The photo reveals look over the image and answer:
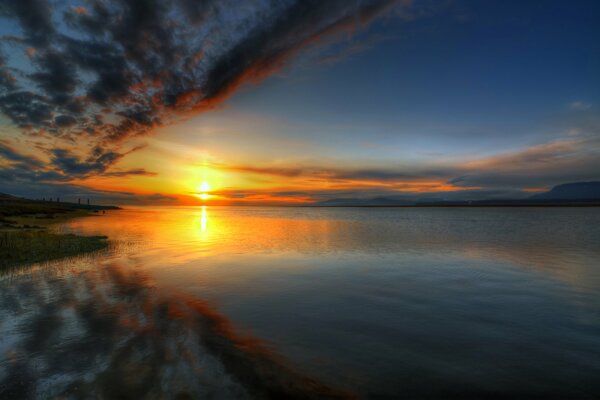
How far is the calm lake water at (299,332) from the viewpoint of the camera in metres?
8.02

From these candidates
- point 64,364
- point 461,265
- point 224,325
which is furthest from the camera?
point 461,265

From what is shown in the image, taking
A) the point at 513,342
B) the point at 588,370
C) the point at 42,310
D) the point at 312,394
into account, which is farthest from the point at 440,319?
the point at 42,310

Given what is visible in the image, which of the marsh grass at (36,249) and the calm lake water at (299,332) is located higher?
the marsh grass at (36,249)

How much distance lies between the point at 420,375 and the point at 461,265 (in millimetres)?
18633

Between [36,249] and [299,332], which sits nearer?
[299,332]

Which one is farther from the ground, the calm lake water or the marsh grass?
the marsh grass

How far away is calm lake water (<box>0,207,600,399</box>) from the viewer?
8016 millimetres

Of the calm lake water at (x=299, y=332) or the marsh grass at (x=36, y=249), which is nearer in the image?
the calm lake water at (x=299, y=332)

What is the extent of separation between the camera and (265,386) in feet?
25.9

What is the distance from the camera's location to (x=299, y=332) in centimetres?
1170

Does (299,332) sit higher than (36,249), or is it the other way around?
(36,249)

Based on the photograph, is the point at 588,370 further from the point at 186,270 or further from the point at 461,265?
the point at 186,270

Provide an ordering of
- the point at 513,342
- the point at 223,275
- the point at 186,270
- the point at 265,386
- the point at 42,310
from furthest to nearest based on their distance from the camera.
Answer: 1. the point at 186,270
2. the point at 223,275
3. the point at 42,310
4. the point at 513,342
5. the point at 265,386

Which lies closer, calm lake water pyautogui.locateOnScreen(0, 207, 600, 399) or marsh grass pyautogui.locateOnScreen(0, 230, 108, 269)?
calm lake water pyautogui.locateOnScreen(0, 207, 600, 399)
